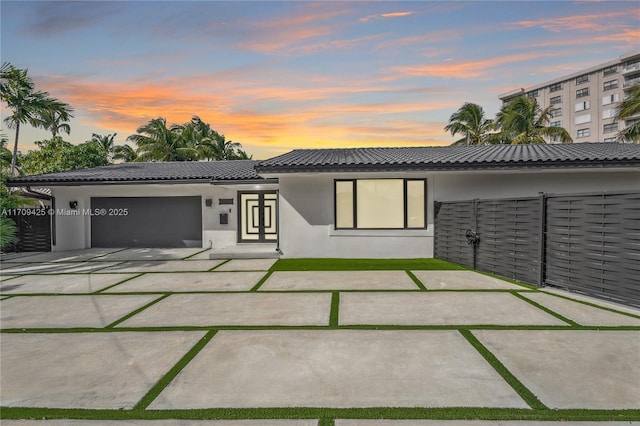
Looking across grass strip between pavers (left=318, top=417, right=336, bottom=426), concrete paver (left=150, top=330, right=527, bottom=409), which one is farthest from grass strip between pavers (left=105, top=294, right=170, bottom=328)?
grass strip between pavers (left=318, top=417, right=336, bottom=426)

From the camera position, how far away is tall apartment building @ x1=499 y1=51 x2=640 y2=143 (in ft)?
171

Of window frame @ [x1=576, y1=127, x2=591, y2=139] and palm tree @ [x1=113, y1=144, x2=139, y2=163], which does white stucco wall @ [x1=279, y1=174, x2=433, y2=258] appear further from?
window frame @ [x1=576, y1=127, x2=591, y2=139]

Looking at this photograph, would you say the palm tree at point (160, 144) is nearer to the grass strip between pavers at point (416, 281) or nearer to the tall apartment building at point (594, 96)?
the grass strip between pavers at point (416, 281)

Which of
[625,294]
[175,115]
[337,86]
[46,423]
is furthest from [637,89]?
[175,115]

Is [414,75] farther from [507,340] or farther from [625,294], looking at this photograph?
[507,340]

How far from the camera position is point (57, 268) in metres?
9.91

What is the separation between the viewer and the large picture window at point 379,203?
10.9 meters

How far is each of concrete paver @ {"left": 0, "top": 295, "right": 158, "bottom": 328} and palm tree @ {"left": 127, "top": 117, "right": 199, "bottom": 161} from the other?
79.5 ft

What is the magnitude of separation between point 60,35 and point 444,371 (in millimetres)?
15318

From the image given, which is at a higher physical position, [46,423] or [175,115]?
[175,115]

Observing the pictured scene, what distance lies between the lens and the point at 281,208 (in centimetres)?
1110

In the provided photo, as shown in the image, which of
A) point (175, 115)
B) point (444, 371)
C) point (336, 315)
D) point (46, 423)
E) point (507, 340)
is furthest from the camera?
point (175, 115)

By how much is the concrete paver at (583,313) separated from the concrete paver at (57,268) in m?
11.3

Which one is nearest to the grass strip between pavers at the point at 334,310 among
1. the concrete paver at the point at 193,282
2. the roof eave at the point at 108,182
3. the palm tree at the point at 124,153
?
the concrete paver at the point at 193,282
